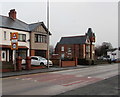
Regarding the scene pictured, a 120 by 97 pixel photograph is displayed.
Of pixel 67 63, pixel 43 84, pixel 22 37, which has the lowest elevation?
pixel 43 84

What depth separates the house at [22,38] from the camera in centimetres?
2744

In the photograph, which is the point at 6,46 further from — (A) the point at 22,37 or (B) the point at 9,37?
(A) the point at 22,37

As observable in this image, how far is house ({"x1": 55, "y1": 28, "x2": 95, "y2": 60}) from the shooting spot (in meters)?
61.3

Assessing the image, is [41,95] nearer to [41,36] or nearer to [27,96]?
[27,96]

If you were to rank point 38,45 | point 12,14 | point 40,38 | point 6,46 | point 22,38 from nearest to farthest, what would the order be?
point 6,46 → point 22,38 → point 38,45 → point 12,14 → point 40,38

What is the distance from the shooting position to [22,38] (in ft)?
100

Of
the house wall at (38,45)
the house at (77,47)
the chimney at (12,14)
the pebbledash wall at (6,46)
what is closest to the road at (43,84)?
the pebbledash wall at (6,46)

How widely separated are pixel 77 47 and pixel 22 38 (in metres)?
34.8

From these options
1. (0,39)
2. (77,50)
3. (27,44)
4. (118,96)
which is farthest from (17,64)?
(77,50)

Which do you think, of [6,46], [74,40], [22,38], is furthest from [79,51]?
[6,46]

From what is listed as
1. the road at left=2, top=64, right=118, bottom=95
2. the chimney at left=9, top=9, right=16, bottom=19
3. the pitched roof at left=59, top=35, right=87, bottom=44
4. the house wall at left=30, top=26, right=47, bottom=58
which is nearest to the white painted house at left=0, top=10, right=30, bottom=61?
the chimney at left=9, top=9, right=16, bottom=19

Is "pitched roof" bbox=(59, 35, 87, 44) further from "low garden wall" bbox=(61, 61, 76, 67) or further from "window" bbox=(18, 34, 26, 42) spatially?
"window" bbox=(18, 34, 26, 42)

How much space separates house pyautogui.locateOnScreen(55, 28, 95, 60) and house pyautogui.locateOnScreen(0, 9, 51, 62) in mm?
29154

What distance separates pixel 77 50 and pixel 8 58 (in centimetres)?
3806
